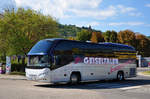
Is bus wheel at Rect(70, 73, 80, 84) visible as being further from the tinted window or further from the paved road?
the tinted window

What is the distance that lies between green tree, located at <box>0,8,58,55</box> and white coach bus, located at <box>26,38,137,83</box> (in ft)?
38.5

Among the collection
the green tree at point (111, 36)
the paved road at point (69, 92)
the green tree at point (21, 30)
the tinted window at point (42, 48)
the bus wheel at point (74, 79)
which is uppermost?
the green tree at point (111, 36)

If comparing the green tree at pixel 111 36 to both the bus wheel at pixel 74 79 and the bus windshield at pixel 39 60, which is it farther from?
the bus windshield at pixel 39 60

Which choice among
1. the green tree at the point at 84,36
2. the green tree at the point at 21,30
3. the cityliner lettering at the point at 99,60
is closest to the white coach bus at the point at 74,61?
the cityliner lettering at the point at 99,60

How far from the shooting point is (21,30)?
95.9ft

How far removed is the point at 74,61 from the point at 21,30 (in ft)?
44.3

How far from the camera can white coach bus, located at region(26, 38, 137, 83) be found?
16.5 metres

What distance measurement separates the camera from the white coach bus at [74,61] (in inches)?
648

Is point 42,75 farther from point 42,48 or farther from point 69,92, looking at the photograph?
point 69,92

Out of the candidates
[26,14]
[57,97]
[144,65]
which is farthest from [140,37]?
[57,97]

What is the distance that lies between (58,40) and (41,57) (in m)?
1.85

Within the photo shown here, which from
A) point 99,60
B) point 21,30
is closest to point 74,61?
point 99,60

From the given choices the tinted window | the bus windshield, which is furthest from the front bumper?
the tinted window

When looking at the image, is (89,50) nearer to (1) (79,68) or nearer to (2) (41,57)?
(1) (79,68)
